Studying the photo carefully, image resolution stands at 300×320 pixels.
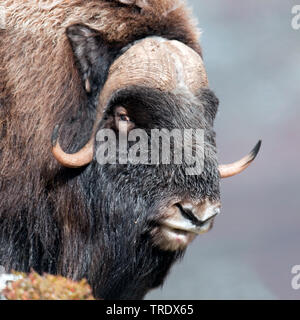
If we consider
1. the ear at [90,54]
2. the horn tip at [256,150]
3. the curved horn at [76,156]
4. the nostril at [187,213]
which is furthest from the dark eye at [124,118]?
the horn tip at [256,150]

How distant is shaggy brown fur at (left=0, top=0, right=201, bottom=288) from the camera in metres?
5.82

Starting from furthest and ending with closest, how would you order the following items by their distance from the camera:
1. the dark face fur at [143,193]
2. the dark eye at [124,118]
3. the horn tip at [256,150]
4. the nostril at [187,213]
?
the horn tip at [256,150]
the dark eye at [124,118]
the dark face fur at [143,193]
the nostril at [187,213]

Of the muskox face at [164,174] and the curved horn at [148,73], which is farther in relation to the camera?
the curved horn at [148,73]

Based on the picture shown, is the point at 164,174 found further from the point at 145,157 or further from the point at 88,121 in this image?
the point at 88,121

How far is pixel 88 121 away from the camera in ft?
19.2

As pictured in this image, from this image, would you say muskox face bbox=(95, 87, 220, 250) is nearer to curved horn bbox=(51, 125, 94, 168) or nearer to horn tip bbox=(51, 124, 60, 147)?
curved horn bbox=(51, 125, 94, 168)

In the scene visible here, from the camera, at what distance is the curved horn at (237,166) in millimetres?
6348

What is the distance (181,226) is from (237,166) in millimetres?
1356

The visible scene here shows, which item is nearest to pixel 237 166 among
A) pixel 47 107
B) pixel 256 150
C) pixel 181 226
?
pixel 256 150

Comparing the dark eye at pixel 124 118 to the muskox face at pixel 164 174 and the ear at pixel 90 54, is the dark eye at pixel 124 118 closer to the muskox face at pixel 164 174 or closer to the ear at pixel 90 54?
the muskox face at pixel 164 174

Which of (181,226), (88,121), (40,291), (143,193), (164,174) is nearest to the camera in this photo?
(40,291)

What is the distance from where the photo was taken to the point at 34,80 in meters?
5.94

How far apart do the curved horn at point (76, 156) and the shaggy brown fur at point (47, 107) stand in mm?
134
